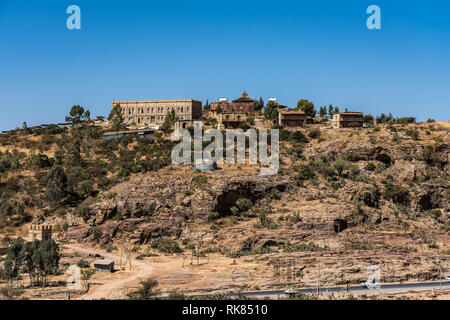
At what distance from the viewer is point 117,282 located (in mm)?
40688

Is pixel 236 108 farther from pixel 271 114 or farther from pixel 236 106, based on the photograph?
pixel 271 114

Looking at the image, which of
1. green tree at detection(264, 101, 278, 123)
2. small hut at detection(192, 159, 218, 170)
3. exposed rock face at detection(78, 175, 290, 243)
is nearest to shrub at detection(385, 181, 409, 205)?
exposed rock face at detection(78, 175, 290, 243)

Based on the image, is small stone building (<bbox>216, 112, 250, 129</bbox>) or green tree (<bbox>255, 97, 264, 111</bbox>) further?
green tree (<bbox>255, 97, 264, 111</bbox>)

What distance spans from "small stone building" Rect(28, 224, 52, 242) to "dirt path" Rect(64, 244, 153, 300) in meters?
5.55

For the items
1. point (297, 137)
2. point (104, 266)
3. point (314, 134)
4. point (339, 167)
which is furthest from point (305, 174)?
point (104, 266)

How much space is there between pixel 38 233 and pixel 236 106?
54.4 m

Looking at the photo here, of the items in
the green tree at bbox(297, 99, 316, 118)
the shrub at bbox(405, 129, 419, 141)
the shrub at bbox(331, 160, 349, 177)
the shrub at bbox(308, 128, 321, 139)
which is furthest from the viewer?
the green tree at bbox(297, 99, 316, 118)

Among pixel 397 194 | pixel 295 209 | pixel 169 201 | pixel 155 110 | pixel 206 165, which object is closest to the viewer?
pixel 169 201

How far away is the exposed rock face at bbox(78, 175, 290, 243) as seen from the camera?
54.8m

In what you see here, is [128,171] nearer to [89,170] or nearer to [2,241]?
[89,170]

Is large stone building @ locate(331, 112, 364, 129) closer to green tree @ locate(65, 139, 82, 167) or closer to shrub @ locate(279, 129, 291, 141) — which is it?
shrub @ locate(279, 129, 291, 141)

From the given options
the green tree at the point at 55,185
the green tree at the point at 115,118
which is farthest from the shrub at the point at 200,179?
the green tree at the point at 115,118

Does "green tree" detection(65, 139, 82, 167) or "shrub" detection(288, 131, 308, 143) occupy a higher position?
"shrub" detection(288, 131, 308, 143)
